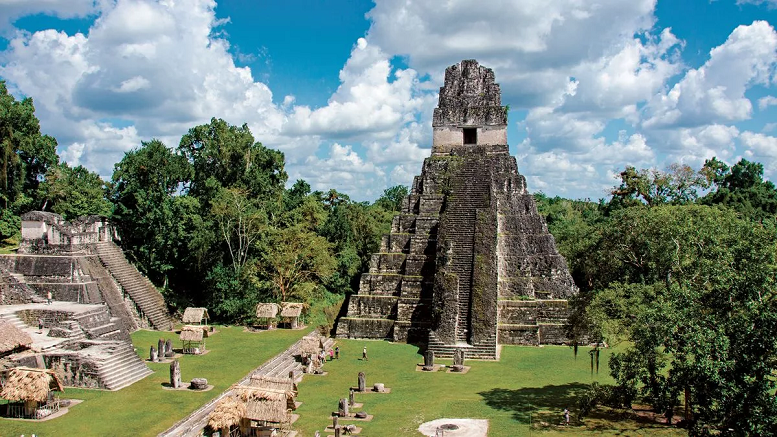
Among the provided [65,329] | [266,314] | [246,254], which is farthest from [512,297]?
[65,329]

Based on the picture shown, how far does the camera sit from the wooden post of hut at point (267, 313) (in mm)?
29562

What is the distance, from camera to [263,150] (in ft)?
137

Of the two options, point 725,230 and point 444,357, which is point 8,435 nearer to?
point 444,357

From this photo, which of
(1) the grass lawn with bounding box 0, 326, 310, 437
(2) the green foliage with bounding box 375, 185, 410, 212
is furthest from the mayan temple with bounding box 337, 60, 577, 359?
(2) the green foliage with bounding box 375, 185, 410, 212

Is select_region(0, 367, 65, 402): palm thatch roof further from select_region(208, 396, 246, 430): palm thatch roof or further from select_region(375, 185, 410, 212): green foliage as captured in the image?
select_region(375, 185, 410, 212): green foliage

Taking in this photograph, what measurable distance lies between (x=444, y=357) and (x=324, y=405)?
6.98 metres

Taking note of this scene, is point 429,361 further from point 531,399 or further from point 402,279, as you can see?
point 402,279

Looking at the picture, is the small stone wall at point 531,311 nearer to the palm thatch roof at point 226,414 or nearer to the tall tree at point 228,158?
the palm thatch roof at point 226,414

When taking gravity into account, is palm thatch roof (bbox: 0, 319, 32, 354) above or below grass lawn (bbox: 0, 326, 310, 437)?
above

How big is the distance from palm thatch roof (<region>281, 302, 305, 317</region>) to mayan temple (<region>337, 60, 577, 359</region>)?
2.44m

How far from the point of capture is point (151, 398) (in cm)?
1952

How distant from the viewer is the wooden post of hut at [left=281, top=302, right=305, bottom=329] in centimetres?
2998

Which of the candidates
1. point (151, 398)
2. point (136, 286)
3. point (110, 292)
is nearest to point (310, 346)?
point (151, 398)

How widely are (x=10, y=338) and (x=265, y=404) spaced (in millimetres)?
8485
